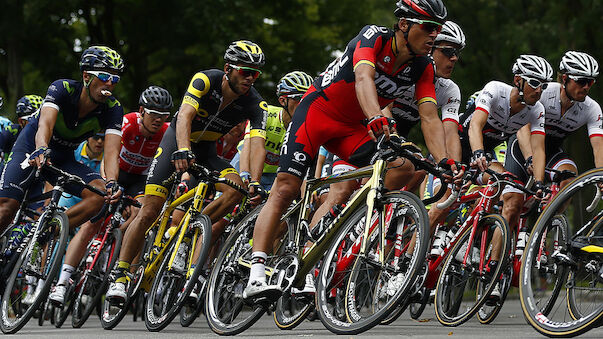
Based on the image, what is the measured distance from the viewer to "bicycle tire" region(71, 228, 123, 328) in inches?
350

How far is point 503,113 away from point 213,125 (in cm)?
273

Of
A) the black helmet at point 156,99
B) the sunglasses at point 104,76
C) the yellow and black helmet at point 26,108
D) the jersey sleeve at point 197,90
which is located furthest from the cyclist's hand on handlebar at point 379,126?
the yellow and black helmet at point 26,108

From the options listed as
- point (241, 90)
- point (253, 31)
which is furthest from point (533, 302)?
point (253, 31)

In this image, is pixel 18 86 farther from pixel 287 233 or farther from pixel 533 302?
pixel 533 302

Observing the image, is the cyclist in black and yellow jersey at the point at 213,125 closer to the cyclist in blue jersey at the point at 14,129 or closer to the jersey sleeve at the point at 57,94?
the jersey sleeve at the point at 57,94

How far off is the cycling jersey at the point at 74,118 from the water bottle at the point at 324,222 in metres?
2.89

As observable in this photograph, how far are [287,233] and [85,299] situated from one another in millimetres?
2757

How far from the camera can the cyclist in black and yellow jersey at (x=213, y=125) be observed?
8.24 m

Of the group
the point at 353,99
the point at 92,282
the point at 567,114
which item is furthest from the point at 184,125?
the point at 567,114

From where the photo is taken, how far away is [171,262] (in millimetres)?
7621

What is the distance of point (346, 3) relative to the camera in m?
29.9

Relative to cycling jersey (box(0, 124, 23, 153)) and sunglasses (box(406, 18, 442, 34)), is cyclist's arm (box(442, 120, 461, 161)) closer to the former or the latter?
sunglasses (box(406, 18, 442, 34))

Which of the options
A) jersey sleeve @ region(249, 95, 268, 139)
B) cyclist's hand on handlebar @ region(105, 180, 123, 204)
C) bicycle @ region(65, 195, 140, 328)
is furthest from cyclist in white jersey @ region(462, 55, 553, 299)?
bicycle @ region(65, 195, 140, 328)

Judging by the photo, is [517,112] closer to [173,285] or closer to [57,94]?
[173,285]
